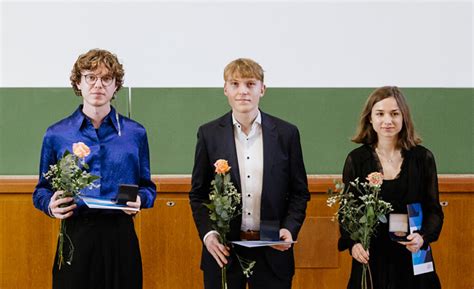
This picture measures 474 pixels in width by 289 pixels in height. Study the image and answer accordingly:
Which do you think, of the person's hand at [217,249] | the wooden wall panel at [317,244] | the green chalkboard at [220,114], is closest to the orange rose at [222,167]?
the person's hand at [217,249]

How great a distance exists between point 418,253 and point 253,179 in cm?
93

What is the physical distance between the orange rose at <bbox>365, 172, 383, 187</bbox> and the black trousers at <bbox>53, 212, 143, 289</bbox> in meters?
1.25

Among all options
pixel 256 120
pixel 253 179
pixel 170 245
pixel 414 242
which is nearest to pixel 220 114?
pixel 170 245

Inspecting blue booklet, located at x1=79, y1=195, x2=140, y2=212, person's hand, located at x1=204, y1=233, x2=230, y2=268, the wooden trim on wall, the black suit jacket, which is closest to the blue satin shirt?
blue booklet, located at x1=79, y1=195, x2=140, y2=212

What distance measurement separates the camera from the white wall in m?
5.08

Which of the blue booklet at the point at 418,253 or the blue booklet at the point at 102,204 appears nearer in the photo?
the blue booklet at the point at 102,204

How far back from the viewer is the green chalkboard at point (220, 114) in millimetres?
4926

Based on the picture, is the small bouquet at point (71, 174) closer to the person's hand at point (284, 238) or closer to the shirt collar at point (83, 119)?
the shirt collar at point (83, 119)

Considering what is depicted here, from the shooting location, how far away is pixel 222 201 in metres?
3.15

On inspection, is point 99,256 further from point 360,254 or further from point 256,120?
point 360,254

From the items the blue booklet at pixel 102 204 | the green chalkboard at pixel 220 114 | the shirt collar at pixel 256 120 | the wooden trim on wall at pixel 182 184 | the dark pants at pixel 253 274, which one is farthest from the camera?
the green chalkboard at pixel 220 114

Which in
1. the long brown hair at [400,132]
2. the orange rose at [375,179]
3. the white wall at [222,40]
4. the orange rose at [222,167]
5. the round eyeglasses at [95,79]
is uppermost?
the white wall at [222,40]

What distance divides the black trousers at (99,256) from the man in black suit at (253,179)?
38cm

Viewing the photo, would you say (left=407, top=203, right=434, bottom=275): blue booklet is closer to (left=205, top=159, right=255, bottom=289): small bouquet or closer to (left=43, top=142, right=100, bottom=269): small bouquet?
(left=205, top=159, right=255, bottom=289): small bouquet
